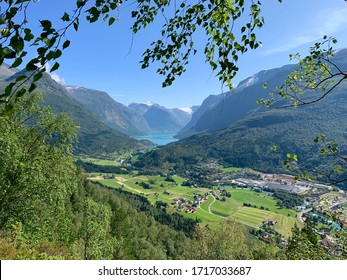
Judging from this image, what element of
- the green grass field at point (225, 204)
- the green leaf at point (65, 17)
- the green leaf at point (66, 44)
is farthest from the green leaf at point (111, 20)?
the green grass field at point (225, 204)

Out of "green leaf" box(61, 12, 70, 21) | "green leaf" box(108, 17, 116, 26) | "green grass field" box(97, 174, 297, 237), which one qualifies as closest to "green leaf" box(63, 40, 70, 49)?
"green leaf" box(61, 12, 70, 21)

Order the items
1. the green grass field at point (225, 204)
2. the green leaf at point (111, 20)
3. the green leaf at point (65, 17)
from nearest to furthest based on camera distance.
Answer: the green leaf at point (65, 17)
the green leaf at point (111, 20)
the green grass field at point (225, 204)

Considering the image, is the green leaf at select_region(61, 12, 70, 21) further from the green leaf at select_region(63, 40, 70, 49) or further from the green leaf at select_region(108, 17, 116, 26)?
the green leaf at select_region(108, 17, 116, 26)

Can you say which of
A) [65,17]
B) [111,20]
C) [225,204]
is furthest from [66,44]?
[225,204]

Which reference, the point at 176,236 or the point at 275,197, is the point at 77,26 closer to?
the point at 176,236

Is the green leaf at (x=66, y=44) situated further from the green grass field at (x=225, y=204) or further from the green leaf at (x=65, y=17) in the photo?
the green grass field at (x=225, y=204)
